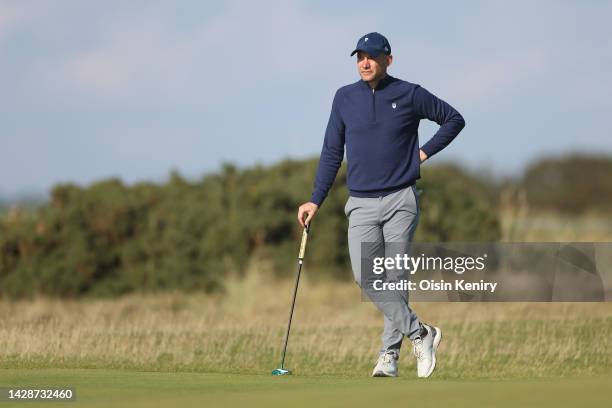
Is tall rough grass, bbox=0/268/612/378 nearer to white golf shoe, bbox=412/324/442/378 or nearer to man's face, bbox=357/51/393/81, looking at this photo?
white golf shoe, bbox=412/324/442/378

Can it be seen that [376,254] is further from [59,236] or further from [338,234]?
[59,236]

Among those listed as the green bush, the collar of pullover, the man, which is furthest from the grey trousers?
the green bush

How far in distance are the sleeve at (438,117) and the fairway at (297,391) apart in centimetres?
218

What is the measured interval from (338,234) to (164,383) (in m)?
15.9

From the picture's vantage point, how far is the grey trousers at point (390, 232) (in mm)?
9250

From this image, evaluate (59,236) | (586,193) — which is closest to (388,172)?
(59,236)

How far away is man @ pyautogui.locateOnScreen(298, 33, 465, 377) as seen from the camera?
924cm

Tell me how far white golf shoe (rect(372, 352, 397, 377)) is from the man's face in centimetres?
222

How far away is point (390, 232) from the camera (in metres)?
9.30

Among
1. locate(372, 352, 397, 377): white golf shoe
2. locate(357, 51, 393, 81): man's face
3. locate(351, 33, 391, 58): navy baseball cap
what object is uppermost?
locate(351, 33, 391, 58): navy baseball cap

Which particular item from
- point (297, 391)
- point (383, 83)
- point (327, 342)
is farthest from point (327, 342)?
point (297, 391)

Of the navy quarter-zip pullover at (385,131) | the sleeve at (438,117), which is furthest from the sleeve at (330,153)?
the sleeve at (438,117)

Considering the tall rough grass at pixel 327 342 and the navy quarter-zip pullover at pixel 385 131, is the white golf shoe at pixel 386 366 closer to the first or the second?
the tall rough grass at pixel 327 342

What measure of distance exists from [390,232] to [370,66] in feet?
4.34
